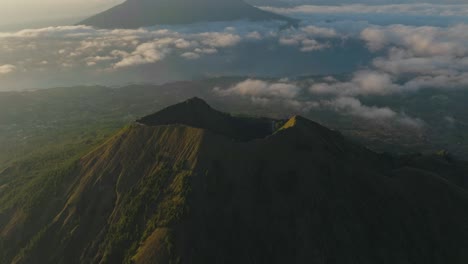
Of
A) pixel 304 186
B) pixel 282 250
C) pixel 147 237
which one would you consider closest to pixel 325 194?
pixel 304 186

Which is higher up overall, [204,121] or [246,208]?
[204,121]

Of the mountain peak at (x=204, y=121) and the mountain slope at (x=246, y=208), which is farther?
the mountain peak at (x=204, y=121)

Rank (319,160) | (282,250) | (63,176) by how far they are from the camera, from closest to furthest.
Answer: (282,250), (319,160), (63,176)

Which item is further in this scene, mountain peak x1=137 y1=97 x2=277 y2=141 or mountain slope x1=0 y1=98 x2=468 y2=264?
mountain peak x1=137 y1=97 x2=277 y2=141

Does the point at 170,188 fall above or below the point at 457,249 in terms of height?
above

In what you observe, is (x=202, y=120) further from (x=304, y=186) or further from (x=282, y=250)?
(x=282, y=250)

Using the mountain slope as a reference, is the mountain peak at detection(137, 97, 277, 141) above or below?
above

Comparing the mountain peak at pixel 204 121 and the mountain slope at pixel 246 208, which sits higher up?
the mountain peak at pixel 204 121

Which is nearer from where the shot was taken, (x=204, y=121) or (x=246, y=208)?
(x=246, y=208)
